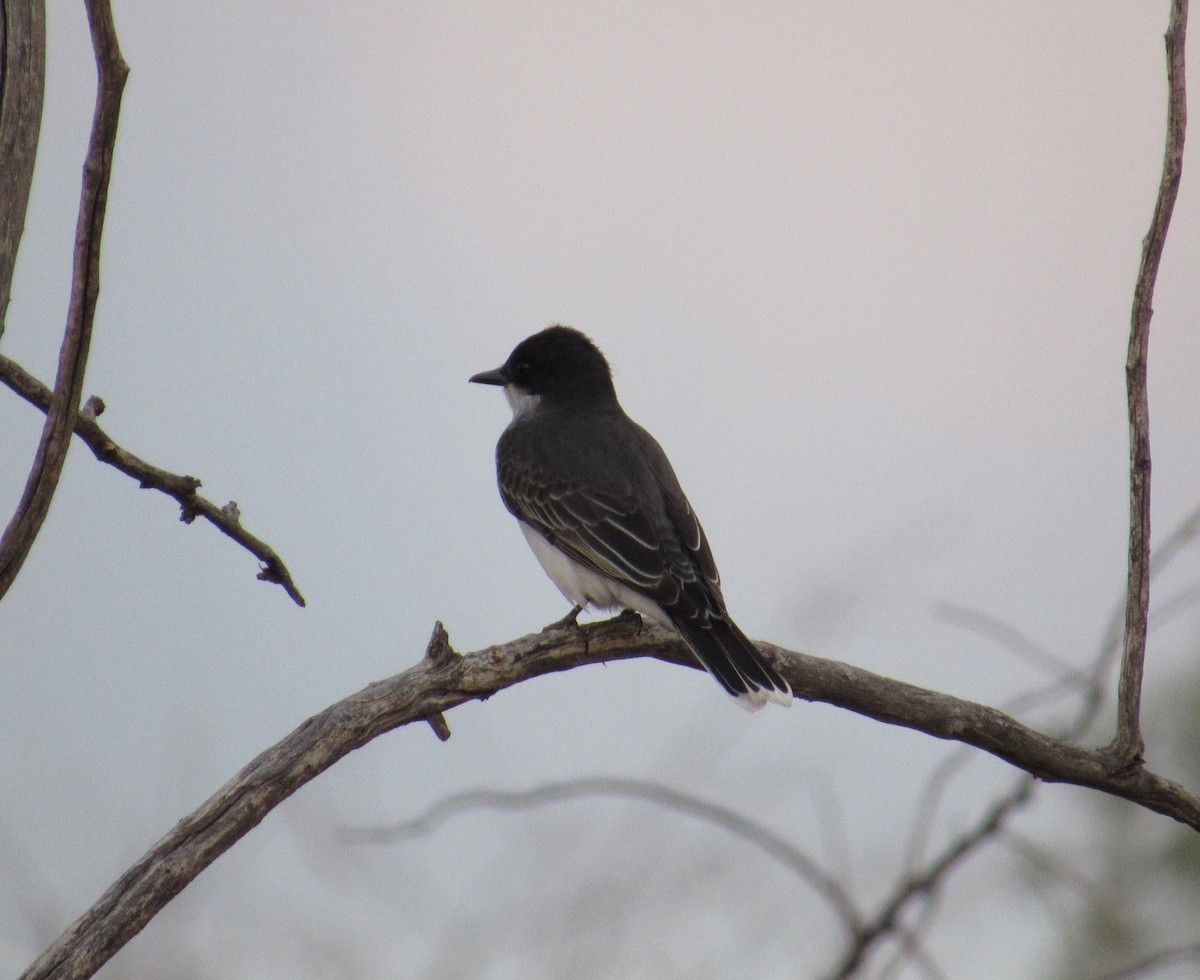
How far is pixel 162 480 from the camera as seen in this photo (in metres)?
3.92

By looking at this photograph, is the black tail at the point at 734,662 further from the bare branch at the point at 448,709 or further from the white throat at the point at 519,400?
the white throat at the point at 519,400

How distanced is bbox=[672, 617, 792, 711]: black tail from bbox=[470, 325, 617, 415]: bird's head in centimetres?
233

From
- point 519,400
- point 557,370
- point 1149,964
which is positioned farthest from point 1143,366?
point 519,400

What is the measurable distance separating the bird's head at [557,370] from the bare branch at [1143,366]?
393 centimetres

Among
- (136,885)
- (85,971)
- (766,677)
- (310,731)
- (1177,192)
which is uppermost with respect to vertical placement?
(1177,192)

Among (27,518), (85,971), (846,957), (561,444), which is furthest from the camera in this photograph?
(561,444)

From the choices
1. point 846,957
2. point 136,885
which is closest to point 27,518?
point 136,885

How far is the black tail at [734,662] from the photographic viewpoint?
5027mm

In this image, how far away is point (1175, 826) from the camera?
Result: 8461mm

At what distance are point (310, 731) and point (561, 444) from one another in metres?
3.24

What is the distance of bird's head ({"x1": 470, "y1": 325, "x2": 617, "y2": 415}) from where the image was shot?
25.2 feet

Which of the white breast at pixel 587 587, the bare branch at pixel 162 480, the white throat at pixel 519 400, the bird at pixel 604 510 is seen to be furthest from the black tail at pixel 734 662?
the white throat at pixel 519 400

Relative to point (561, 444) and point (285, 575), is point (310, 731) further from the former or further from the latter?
point (561, 444)

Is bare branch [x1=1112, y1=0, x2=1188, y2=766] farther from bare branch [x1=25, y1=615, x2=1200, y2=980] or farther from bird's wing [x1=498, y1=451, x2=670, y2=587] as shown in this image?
bird's wing [x1=498, y1=451, x2=670, y2=587]
